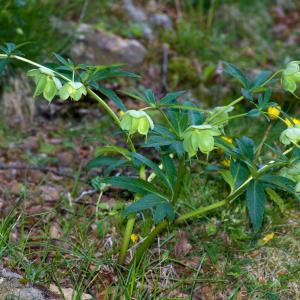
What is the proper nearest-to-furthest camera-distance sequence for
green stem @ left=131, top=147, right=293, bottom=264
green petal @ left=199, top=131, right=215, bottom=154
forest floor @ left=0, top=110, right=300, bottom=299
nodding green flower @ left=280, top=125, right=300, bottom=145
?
green petal @ left=199, top=131, right=215, bottom=154, nodding green flower @ left=280, top=125, right=300, bottom=145, green stem @ left=131, top=147, right=293, bottom=264, forest floor @ left=0, top=110, right=300, bottom=299

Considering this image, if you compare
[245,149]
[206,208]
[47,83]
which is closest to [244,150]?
[245,149]

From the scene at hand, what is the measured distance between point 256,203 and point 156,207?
0.34 m

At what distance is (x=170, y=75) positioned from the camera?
375 cm

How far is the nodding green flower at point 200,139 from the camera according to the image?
160 centimetres

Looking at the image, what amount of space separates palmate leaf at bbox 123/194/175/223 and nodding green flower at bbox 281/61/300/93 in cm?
59

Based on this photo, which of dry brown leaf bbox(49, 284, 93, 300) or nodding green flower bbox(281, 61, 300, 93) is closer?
nodding green flower bbox(281, 61, 300, 93)

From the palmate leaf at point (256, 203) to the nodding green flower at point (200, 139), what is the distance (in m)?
0.28

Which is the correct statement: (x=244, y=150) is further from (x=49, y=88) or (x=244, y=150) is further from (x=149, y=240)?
(x=49, y=88)

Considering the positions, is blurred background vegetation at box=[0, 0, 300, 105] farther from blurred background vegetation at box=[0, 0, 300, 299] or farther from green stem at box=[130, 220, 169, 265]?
green stem at box=[130, 220, 169, 265]

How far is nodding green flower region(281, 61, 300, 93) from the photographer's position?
1.79 metres

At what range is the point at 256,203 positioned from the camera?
1.76m

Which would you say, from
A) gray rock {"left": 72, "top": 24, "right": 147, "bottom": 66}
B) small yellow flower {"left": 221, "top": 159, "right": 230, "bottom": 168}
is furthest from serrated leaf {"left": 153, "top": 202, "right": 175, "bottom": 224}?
gray rock {"left": 72, "top": 24, "right": 147, "bottom": 66}

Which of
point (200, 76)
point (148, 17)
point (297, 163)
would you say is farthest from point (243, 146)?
point (148, 17)

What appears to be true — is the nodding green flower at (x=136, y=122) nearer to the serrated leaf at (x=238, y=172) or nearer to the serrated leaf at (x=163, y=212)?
the serrated leaf at (x=163, y=212)
